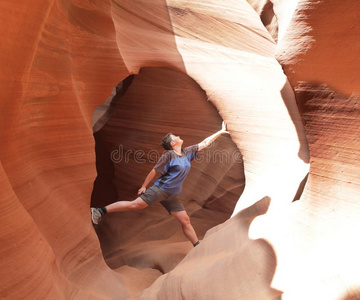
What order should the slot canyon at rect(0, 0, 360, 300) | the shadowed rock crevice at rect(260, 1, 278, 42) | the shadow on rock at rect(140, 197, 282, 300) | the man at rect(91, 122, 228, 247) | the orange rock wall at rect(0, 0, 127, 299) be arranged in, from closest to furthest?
A: the orange rock wall at rect(0, 0, 127, 299) → the slot canyon at rect(0, 0, 360, 300) → the shadow on rock at rect(140, 197, 282, 300) → the man at rect(91, 122, 228, 247) → the shadowed rock crevice at rect(260, 1, 278, 42)

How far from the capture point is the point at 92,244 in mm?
3051

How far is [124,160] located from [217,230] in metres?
2.48

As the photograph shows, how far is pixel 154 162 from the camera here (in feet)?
16.9

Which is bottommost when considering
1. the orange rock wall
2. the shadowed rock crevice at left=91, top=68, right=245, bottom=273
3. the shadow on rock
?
the shadowed rock crevice at left=91, top=68, right=245, bottom=273

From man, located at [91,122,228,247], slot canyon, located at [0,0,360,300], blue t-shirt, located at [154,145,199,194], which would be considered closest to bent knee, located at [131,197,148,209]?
man, located at [91,122,228,247]

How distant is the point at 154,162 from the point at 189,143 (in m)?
0.63

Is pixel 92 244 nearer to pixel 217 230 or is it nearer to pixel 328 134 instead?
pixel 217 230

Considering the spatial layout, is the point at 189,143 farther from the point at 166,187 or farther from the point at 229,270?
the point at 229,270

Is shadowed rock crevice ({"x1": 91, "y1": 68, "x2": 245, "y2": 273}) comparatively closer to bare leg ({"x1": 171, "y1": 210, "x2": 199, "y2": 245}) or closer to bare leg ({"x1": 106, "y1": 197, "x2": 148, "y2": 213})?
bare leg ({"x1": 171, "y1": 210, "x2": 199, "y2": 245})

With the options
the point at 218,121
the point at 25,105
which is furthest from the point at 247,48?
the point at 25,105

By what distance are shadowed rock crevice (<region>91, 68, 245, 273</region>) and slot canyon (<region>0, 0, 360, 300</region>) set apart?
0.8 inches

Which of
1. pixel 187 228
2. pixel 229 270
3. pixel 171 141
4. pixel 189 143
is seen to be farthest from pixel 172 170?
pixel 229 270

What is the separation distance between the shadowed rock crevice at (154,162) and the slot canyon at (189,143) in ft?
0.07

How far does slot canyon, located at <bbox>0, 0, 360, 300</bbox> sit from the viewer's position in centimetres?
209
